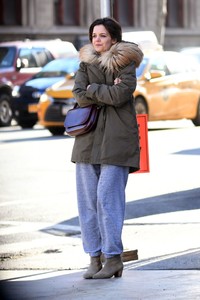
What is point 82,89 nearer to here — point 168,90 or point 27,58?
point 168,90

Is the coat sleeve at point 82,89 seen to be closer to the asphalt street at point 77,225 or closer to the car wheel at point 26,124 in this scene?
the asphalt street at point 77,225

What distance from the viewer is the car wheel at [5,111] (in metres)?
29.8

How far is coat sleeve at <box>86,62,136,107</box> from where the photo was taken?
841 centimetres

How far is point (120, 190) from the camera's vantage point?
27.9ft

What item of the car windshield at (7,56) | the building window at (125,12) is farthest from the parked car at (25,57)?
the building window at (125,12)

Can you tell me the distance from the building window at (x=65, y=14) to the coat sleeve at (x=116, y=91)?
159 feet

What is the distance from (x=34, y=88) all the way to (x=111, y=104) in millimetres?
20097

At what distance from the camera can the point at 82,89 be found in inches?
339

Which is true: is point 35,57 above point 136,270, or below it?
below

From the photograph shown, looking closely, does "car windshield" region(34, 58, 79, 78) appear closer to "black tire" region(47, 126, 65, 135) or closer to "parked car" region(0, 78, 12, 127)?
"parked car" region(0, 78, 12, 127)

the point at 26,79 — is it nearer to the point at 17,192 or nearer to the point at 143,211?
the point at 17,192

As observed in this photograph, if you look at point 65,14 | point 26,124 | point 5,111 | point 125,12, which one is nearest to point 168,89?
point 26,124

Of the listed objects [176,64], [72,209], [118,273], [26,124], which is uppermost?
[118,273]

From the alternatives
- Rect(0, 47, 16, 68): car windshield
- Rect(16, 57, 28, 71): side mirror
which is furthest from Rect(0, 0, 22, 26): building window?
Rect(16, 57, 28, 71): side mirror
